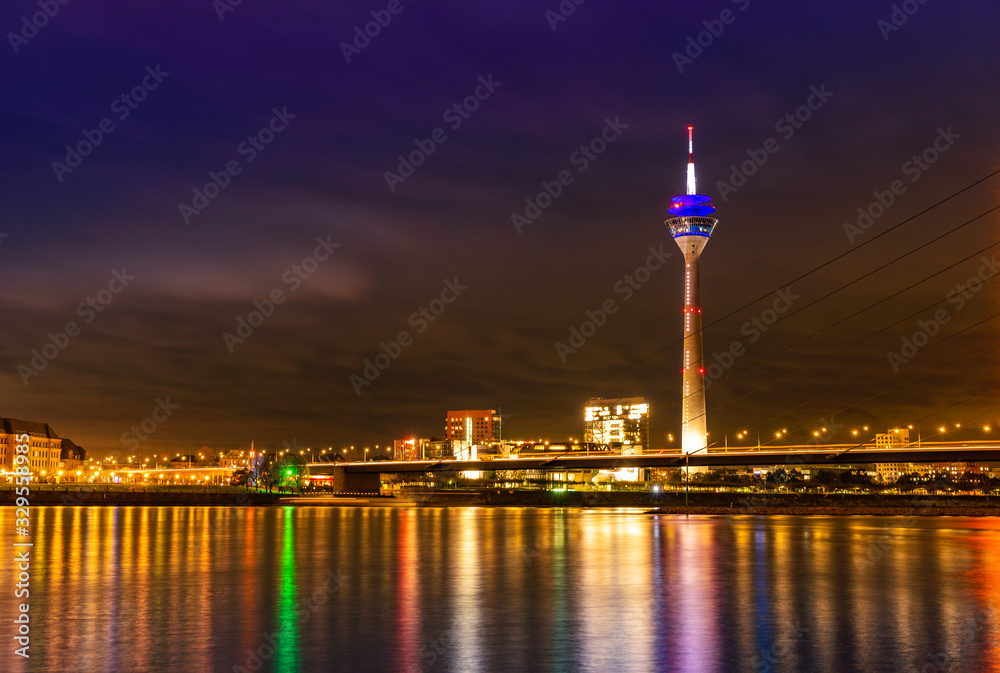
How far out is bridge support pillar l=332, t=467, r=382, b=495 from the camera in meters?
130

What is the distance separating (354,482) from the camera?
135625 mm

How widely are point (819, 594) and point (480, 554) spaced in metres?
14.9

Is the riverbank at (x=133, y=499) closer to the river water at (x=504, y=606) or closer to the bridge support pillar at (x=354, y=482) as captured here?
the bridge support pillar at (x=354, y=482)

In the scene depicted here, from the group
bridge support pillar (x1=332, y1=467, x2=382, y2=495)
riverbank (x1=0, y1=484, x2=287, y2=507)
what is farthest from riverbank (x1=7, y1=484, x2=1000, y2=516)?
bridge support pillar (x1=332, y1=467, x2=382, y2=495)

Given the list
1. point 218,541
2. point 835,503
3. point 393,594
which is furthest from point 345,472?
point 393,594

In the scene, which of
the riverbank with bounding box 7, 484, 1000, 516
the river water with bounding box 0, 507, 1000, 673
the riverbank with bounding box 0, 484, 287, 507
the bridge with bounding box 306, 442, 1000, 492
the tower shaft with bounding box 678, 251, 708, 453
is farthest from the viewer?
the tower shaft with bounding box 678, 251, 708, 453

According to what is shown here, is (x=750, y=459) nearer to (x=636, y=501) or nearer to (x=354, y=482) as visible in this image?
(x=636, y=501)

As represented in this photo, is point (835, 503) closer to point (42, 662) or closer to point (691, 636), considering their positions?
point (691, 636)

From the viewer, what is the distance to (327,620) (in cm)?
1908

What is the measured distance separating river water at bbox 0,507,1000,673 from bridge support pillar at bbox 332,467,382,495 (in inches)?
3527

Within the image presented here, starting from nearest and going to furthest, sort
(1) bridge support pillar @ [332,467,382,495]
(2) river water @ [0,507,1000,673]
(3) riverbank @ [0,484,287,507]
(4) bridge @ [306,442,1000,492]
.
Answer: (2) river water @ [0,507,1000,673] → (4) bridge @ [306,442,1000,492] → (3) riverbank @ [0,484,287,507] → (1) bridge support pillar @ [332,467,382,495]

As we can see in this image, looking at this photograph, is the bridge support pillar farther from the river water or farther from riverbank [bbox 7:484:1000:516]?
the river water

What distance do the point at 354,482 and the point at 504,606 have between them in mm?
117424

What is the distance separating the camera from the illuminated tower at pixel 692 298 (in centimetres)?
17125
